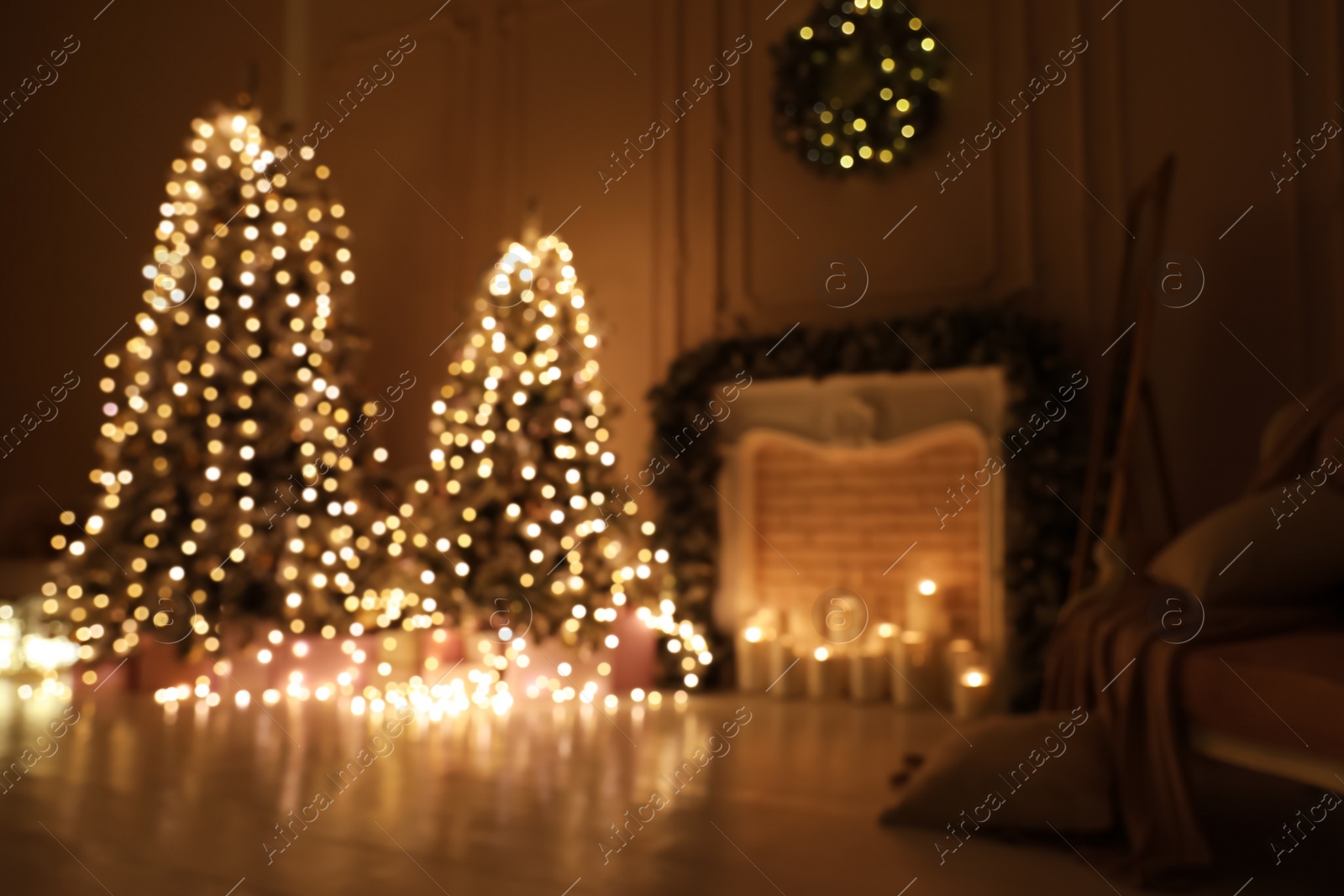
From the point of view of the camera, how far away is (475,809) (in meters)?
2.56

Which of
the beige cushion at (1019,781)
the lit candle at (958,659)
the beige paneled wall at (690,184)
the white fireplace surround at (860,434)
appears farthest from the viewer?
the white fireplace surround at (860,434)

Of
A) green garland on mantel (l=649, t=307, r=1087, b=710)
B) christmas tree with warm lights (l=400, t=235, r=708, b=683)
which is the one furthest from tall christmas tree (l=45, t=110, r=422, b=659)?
green garland on mantel (l=649, t=307, r=1087, b=710)

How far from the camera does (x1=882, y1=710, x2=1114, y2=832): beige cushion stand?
2238mm

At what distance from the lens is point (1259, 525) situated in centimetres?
237

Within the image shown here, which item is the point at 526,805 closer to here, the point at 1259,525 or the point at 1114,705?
the point at 1114,705

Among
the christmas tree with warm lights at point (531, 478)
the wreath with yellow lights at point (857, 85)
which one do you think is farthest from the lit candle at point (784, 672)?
→ the wreath with yellow lights at point (857, 85)

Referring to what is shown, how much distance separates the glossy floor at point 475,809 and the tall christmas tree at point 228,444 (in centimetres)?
52

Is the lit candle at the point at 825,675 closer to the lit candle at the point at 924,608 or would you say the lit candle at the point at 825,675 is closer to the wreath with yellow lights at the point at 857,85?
the lit candle at the point at 924,608

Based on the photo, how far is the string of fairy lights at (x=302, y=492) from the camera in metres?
4.18

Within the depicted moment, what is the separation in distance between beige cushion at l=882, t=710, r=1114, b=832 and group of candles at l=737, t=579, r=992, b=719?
1.54 meters

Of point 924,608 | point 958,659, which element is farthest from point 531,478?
point 958,659

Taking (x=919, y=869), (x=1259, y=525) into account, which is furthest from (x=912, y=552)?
(x=919, y=869)

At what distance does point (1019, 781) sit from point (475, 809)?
128 cm

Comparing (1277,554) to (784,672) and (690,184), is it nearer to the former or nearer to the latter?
(784,672)
